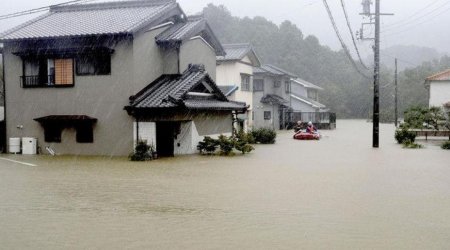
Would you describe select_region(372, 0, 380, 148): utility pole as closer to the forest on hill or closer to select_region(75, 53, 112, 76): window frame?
select_region(75, 53, 112, 76): window frame

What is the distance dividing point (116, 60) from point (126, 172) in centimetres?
713

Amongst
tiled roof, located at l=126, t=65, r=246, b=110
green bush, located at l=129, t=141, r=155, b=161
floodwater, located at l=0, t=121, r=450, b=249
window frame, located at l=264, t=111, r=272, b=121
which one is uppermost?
tiled roof, located at l=126, t=65, r=246, b=110

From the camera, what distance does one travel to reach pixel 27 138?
919 inches

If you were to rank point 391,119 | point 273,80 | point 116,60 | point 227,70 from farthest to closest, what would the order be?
point 391,119 < point 273,80 < point 227,70 < point 116,60

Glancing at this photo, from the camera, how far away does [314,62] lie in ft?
306

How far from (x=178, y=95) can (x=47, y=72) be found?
688 centimetres

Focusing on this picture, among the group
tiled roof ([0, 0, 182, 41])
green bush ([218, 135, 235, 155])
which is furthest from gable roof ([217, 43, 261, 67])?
green bush ([218, 135, 235, 155])

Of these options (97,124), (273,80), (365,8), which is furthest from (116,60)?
(273,80)

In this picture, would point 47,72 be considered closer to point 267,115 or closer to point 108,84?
point 108,84

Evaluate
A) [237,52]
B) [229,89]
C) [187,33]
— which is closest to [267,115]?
[237,52]

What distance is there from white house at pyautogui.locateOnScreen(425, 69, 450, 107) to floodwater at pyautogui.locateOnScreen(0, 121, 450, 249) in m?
20.6

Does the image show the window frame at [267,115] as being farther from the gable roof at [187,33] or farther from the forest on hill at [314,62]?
the forest on hill at [314,62]

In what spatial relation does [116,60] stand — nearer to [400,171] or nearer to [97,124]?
[97,124]

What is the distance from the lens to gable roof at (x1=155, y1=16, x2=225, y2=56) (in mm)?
23656
